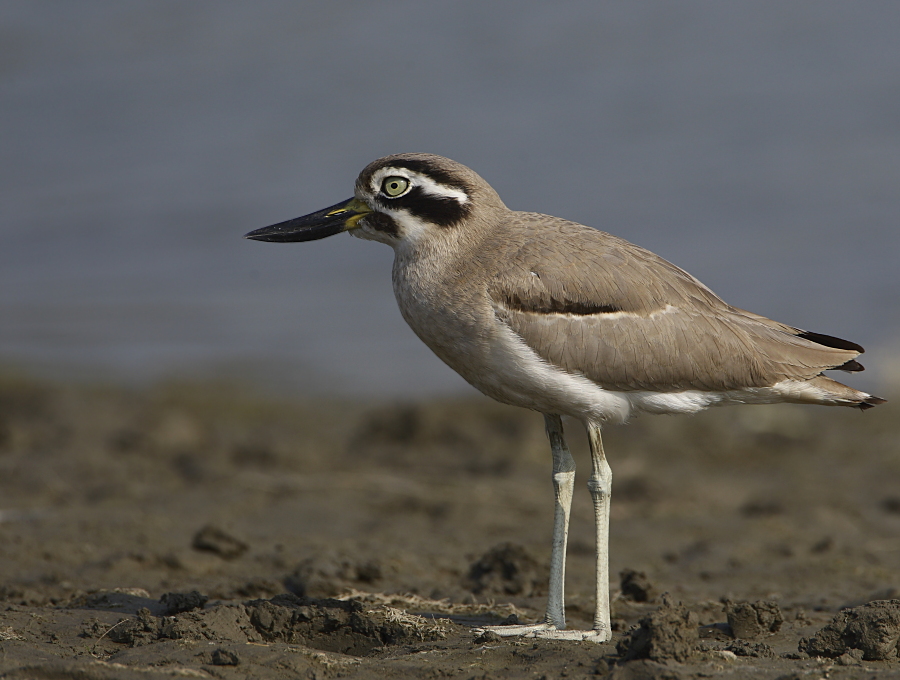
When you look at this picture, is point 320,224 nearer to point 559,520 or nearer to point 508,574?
point 559,520

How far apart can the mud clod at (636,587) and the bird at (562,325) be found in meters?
1.16

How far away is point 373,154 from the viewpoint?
1856 centimetres

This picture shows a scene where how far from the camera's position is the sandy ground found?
16.4 ft

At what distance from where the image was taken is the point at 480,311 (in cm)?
552

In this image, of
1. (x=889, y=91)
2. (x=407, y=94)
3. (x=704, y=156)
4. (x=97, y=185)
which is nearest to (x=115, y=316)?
(x=97, y=185)

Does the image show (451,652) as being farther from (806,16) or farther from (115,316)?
(806,16)

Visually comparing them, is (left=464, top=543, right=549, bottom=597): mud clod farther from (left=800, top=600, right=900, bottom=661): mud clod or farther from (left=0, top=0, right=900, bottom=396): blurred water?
(left=0, top=0, right=900, bottom=396): blurred water

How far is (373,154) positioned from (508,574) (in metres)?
12.5

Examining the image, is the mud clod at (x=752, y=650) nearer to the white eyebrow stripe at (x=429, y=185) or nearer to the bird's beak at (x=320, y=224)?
the white eyebrow stripe at (x=429, y=185)

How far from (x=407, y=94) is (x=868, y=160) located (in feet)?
28.9

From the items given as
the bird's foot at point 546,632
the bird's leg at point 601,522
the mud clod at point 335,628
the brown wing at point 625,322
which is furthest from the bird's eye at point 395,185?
the bird's foot at point 546,632

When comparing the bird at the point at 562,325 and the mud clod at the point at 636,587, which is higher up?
the bird at the point at 562,325

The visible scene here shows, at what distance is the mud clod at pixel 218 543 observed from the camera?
7.67 meters

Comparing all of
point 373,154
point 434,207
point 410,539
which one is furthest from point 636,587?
point 373,154
